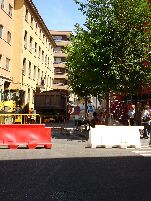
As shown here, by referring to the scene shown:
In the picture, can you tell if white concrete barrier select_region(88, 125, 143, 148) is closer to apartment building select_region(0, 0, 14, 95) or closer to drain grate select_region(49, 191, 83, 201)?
drain grate select_region(49, 191, 83, 201)

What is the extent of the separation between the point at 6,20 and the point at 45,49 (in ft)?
71.9

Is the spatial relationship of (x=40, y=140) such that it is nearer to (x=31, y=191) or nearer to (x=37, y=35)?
(x=31, y=191)

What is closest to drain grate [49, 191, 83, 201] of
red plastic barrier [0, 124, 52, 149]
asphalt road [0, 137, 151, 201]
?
asphalt road [0, 137, 151, 201]

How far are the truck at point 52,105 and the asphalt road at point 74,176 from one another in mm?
25401

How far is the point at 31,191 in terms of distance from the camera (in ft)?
24.0

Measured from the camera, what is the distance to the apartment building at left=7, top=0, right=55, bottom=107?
41781mm

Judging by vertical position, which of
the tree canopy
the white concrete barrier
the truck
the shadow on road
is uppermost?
the tree canopy

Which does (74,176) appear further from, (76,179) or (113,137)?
(113,137)

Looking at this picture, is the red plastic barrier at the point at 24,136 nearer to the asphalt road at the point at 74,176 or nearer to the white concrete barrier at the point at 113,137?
the asphalt road at the point at 74,176

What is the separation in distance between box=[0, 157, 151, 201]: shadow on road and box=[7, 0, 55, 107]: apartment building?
2587 cm

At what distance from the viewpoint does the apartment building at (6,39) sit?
37.7 m

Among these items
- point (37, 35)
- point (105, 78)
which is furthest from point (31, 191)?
point (37, 35)

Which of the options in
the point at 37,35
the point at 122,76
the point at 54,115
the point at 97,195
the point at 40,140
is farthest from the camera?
the point at 37,35

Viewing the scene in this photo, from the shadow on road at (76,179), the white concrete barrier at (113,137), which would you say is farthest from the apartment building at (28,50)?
the shadow on road at (76,179)
